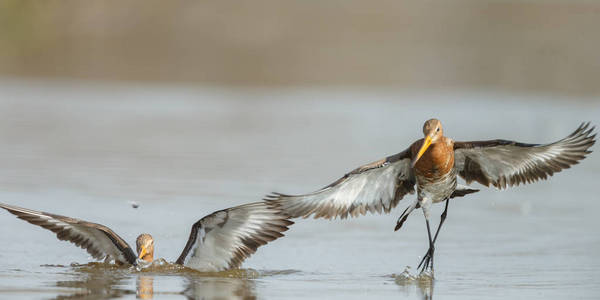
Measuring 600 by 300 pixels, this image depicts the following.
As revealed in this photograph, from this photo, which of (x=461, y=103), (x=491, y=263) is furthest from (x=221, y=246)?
(x=461, y=103)

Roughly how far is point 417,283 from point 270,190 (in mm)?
4387

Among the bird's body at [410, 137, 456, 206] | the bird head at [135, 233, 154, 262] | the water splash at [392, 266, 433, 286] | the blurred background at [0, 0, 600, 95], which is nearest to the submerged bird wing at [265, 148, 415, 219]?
the bird's body at [410, 137, 456, 206]

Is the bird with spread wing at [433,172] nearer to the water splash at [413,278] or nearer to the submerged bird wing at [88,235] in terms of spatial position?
the water splash at [413,278]

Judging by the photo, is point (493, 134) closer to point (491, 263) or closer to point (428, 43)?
point (491, 263)

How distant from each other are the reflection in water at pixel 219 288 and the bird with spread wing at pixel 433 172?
66 centimetres

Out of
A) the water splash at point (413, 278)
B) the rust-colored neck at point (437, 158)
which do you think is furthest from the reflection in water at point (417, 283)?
the rust-colored neck at point (437, 158)

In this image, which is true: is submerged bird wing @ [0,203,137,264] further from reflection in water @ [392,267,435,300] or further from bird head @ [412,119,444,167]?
bird head @ [412,119,444,167]

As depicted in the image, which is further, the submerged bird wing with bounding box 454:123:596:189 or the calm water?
the submerged bird wing with bounding box 454:123:596:189

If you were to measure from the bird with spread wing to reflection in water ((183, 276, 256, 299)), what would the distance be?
2.16 ft

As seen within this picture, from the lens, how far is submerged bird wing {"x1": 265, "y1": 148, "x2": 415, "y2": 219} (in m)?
8.66

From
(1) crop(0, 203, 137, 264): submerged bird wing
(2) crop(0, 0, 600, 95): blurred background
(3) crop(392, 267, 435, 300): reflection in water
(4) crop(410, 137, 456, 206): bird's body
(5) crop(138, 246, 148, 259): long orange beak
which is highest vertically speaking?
(2) crop(0, 0, 600, 95): blurred background

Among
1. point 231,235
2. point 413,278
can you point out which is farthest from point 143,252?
point 413,278

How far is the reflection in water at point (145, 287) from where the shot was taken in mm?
7762

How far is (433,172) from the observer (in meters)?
8.84
